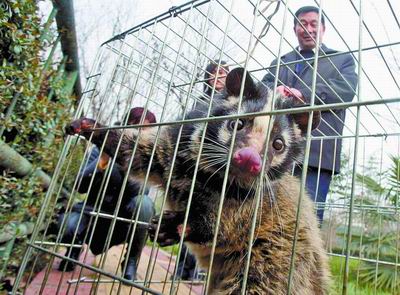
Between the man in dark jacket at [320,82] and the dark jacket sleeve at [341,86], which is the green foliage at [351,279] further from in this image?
the dark jacket sleeve at [341,86]

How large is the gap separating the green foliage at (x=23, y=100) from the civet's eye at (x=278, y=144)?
153 cm

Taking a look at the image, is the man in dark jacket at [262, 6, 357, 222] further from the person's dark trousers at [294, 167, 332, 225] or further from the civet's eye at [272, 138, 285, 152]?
the civet's eye at [272, 138, 285, 152]

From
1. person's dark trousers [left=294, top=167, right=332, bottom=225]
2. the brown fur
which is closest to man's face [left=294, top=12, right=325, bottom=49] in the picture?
person's dark trousers [left=294, top=167, right=332, bottom=225]

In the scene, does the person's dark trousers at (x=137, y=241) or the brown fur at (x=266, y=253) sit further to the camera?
the person's dark trousers at (x=137, y=241)

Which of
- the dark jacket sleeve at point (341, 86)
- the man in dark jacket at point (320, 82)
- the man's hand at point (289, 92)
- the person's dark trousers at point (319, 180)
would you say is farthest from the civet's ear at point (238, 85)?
the person's dark trousers at point (319, 180)

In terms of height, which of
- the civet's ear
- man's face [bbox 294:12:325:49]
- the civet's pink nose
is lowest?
the civet's pink nose

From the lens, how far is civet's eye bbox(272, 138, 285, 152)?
198 centimetres

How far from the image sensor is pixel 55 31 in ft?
8.64

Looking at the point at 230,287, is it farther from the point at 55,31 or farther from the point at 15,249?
the point at 55,31

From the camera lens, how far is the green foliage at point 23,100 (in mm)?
1749

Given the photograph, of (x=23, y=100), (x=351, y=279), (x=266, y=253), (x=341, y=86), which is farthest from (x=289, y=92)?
(x=351, y=279)

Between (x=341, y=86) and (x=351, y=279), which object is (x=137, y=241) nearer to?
(x=341, y=86)

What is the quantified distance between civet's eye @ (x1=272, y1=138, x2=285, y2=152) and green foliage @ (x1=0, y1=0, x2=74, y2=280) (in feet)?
5.04

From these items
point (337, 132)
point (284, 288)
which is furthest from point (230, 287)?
point (337, 132)
